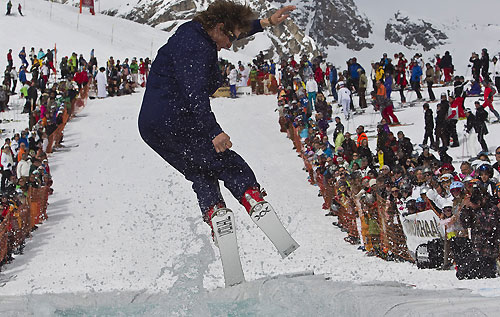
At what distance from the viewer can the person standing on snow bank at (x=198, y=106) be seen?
432 centimetres

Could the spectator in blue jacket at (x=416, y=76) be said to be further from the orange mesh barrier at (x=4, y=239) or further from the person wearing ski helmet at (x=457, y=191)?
the orange mesh barrier at (x=4, y=239)

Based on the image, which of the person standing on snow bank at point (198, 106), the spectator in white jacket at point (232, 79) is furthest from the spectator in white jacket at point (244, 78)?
the person standing on snow bank at point (198, 106)

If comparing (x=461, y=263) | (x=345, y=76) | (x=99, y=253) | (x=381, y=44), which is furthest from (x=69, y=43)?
(x=381, y=44)

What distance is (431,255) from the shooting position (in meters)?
8.13

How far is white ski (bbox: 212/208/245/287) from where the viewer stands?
4605 millimetres

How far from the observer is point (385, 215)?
32.4 feet

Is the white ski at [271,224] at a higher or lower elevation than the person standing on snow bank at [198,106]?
lower

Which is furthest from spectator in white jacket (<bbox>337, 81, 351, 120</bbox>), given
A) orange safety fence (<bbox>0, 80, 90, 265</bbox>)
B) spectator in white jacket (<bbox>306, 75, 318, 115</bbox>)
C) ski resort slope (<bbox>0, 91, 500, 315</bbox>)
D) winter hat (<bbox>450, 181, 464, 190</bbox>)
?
winter hat (<bbox>450, 181, 464, 190</bbox>)

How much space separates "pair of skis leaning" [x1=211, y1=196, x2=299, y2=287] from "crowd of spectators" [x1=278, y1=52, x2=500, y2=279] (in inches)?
96.6

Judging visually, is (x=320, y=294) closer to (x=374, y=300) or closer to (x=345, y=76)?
(x=374, y=300)

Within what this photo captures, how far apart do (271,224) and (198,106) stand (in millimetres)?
986

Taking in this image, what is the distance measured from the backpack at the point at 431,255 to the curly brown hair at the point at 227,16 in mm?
4500

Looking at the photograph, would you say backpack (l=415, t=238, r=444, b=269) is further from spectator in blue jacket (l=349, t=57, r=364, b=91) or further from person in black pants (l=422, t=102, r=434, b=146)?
spectator in blue jacket (l=349, t=57, r=364, b=91)

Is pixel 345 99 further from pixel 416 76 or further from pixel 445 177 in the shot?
pixel 445 177
